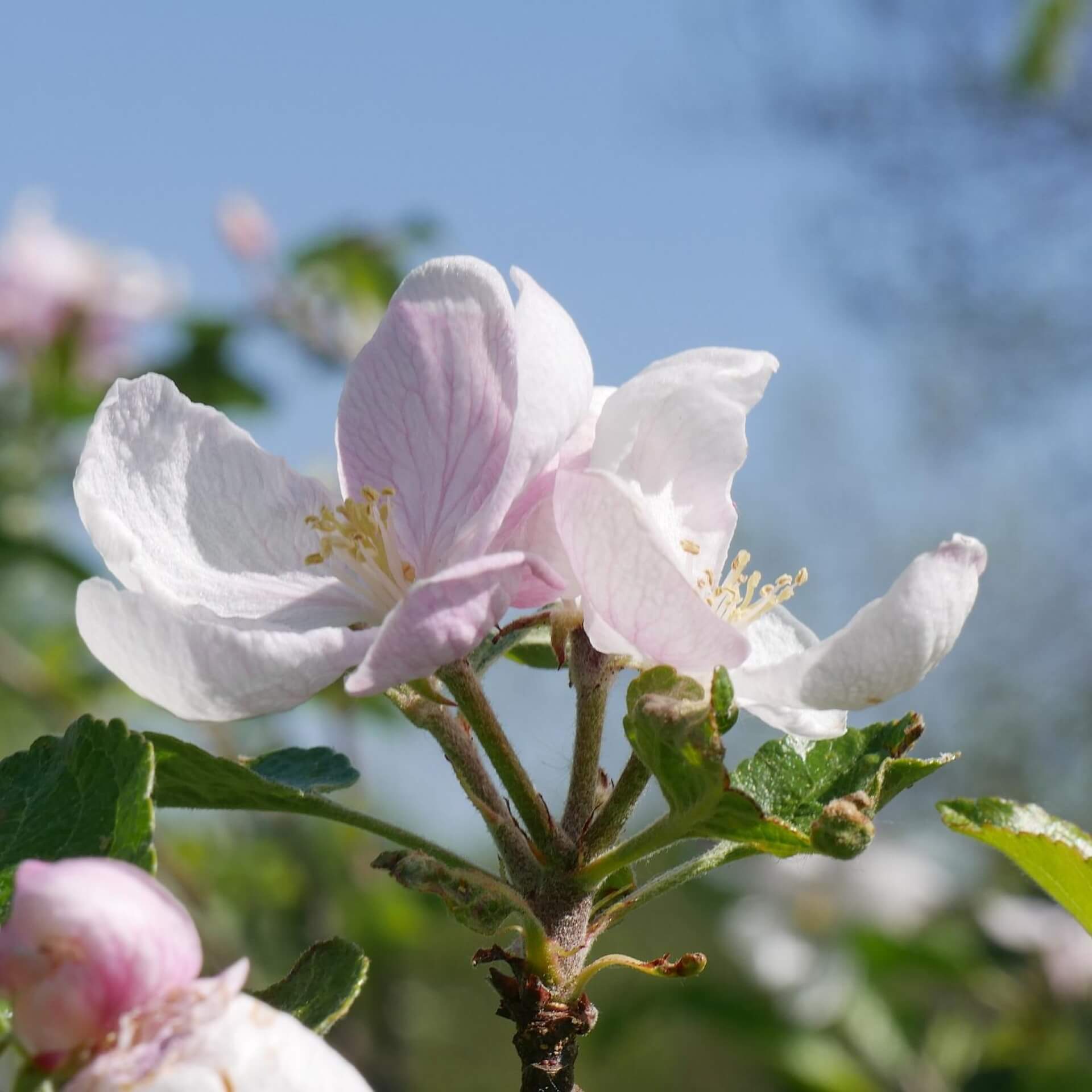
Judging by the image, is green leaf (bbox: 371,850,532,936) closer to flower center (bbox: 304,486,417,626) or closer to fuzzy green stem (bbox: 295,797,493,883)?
fuzzy green stem (bbox: 295,797,493,883)

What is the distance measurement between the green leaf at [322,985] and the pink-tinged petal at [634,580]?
239mm

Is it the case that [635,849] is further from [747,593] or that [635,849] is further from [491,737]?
[747,593]

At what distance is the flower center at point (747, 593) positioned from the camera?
40.3 inches

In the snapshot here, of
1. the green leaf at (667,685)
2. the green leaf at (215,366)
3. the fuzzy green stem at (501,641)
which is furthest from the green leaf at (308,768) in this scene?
the green leaf at (215,366)

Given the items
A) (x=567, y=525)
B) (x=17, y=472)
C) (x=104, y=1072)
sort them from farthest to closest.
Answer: (x=17, y=472)
(x=567, y=525)
(x=104, y=1072)

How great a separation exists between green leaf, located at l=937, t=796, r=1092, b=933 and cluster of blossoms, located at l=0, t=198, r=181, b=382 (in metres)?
3.35

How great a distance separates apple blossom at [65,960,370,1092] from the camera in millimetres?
586

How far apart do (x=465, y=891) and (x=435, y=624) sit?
0.16 meters

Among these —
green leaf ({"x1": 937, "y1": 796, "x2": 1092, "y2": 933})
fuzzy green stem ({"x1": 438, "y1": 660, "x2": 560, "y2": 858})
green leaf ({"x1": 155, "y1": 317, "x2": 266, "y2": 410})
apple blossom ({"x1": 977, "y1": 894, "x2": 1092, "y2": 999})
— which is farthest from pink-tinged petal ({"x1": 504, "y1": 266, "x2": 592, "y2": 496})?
apple blossom ({"x1": 977, "y1": 894, "x2": 1092, "y2": 999})

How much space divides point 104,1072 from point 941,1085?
3.92m

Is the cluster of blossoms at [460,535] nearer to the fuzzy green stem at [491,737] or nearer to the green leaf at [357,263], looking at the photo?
the fuzzy green stem at [491,737]

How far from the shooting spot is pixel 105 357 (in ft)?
13.2

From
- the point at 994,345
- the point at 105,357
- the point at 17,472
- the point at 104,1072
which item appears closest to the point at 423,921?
the point at 17,472

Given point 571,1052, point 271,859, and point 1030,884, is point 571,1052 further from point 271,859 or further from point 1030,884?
point 1030,884
